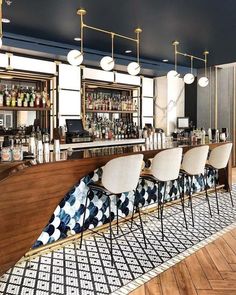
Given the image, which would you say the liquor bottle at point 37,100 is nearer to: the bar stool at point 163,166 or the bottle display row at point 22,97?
the bottle display row at point 22,97

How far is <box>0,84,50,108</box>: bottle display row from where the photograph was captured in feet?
16.9

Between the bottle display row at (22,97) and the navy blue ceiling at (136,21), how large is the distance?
952 millimetres

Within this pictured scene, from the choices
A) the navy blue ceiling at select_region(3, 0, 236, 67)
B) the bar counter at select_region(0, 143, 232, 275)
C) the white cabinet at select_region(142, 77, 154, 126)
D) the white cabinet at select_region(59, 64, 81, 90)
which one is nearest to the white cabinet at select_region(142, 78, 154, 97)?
the white cabinet at select_region(142, 77, 154, 126)

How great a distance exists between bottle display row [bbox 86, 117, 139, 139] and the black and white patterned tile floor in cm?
290

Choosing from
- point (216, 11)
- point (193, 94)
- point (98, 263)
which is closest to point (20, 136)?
point (98, 263)

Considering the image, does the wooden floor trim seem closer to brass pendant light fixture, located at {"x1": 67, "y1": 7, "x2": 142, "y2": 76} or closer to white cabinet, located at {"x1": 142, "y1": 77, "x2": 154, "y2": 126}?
brass pendant light fixture, located at {"x1": 67, "y1": 7, "x2": 142, "y2": 76}

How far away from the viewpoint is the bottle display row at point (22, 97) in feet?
16.9

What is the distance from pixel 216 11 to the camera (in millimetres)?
Answer: 4094

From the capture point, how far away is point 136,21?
14.6 feet

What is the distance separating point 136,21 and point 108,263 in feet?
10.9

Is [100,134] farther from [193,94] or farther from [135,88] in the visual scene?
[193,94]

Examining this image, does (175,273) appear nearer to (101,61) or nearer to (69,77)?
(101,61)

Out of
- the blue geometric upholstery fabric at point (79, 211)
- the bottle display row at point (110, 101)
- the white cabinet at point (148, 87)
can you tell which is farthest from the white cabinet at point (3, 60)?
the white cabinet at point (148, 87)

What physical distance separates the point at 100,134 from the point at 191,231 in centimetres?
335
